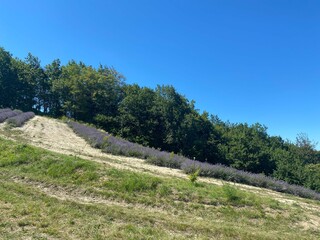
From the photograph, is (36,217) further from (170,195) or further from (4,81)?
(4,81)

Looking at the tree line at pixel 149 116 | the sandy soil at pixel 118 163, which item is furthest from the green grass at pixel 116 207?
the tree line at pixel 149 116

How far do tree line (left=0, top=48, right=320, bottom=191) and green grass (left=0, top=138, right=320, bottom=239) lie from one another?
19005mm

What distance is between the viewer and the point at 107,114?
42156mm

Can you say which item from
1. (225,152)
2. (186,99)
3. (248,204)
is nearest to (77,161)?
(248,204)

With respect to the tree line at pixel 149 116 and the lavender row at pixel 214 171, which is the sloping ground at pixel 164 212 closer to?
the lavender row at pixel 214 171

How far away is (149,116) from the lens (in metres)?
38.6

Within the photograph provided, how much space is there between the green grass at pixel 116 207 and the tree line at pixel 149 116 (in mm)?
19005

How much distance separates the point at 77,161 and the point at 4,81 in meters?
47.0

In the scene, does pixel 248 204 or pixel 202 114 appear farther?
pixel 202 114

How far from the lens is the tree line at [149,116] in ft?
102

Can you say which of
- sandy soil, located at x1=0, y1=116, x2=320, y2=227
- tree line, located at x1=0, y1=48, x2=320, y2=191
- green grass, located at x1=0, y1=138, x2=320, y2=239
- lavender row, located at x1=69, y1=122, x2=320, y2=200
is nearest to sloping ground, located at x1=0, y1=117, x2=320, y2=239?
green grass, located at x1=0, y1=138, x2=320, y2=239

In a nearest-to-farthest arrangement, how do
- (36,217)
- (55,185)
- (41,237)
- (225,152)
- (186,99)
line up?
(41,237), (36,217), (55,185), (225,152), (186,99)

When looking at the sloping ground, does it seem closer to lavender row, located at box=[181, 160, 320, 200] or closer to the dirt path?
the dirt path

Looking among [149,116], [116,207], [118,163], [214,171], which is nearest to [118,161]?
[118,163]
